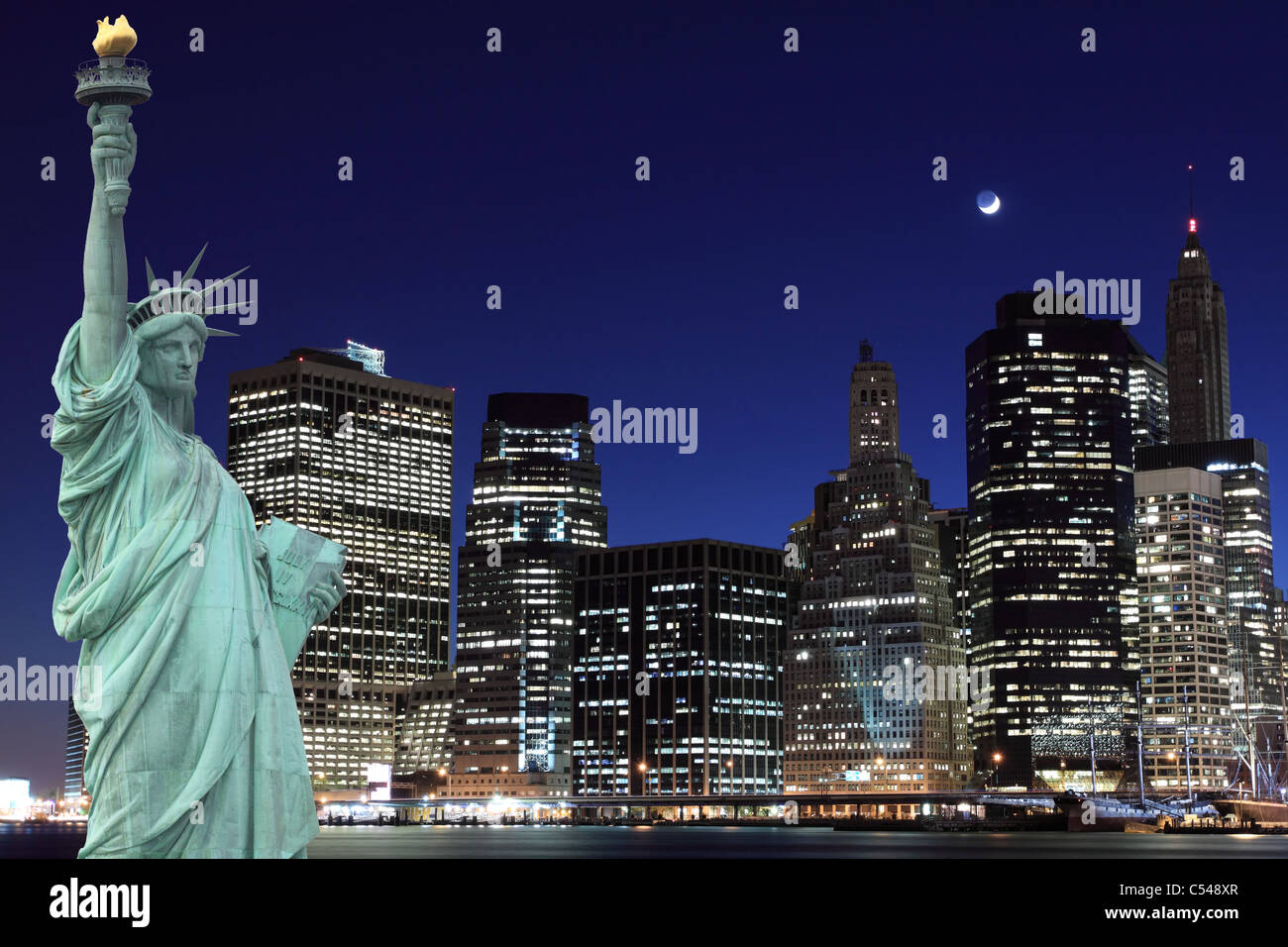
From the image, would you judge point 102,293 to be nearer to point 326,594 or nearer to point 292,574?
point 292,574

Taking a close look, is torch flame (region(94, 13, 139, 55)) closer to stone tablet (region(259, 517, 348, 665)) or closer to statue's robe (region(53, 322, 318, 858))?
statue's robe (region(53, 322, 318, 858))

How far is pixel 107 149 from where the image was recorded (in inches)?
1121

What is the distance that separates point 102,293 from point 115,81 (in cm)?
390

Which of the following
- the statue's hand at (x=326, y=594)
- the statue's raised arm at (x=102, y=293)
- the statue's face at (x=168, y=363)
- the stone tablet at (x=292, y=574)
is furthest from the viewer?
the statue's hand at (x=326, y=594)

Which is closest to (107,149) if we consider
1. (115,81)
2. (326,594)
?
(115,81)

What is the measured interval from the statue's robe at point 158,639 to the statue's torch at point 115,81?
3.78 m

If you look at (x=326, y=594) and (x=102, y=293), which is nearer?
(x=102, y=293)

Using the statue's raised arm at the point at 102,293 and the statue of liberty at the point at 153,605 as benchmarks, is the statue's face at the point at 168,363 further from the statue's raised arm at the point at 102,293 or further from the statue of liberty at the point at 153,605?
the statue's raised arm at the point at 102,293

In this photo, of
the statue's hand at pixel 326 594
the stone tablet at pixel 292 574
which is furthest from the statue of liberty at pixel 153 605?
the statue's hand at pixel 326 594

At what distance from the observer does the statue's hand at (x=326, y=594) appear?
106 ft

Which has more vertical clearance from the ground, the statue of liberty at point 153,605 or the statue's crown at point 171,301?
the statue's crown at point 171,301
